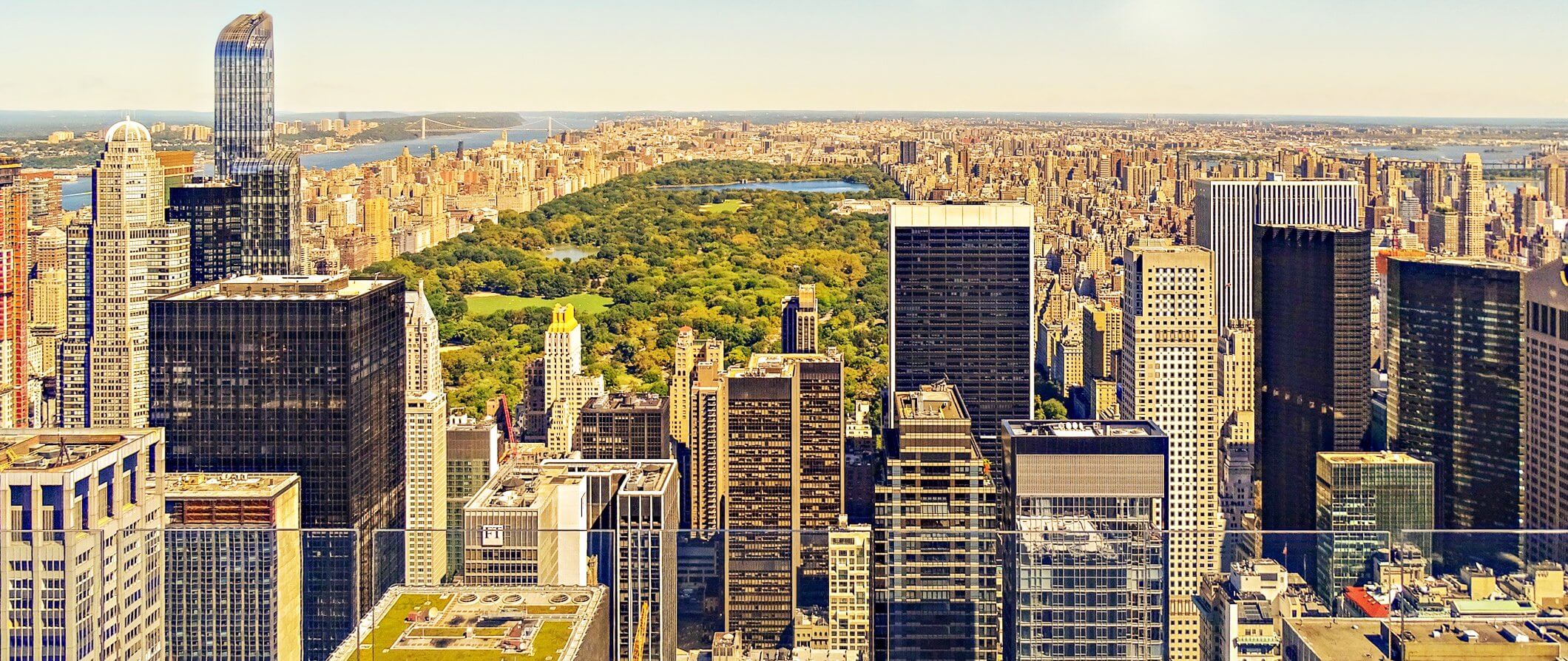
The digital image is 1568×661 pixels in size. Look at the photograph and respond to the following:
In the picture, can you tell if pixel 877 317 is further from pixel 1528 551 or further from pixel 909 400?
pixel 1528 551

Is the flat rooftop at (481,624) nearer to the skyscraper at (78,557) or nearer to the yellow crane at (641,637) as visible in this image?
the yellow crane at (641,637)

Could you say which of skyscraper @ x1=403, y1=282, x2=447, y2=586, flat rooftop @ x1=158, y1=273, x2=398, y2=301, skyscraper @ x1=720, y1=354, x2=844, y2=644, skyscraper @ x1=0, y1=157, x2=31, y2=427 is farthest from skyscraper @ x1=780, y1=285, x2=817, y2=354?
skyscraper @ x1=0, y1=157, x2=31, y2=427

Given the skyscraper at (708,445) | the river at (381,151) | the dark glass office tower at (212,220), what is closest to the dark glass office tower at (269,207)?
the dark glass office tower at (212,220)

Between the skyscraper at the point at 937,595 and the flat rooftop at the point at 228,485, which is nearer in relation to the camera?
the skyscraper at the point at 937,595

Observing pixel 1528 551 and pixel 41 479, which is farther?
pixel 41 479

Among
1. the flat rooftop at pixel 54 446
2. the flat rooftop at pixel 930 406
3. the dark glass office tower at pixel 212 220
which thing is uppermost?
the dark glass office tower at pixel 212 220

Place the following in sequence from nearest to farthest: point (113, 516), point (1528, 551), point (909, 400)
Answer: point (1528, 551) < point (113, 516) < point (909, 400)

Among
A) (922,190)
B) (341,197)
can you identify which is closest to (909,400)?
(922,190)

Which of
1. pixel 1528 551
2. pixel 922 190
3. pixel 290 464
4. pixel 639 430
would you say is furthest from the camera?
pixel 922 190
